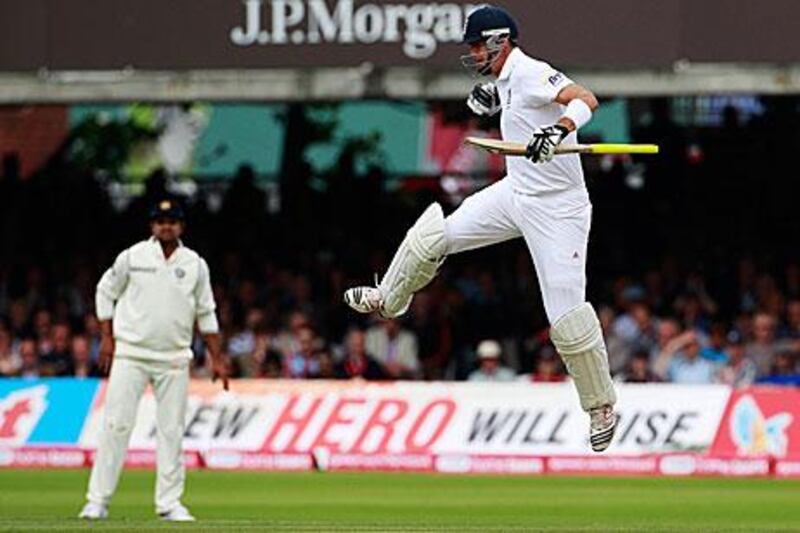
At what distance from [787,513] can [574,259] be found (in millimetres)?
4652

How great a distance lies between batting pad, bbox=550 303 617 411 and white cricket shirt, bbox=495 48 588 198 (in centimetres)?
65

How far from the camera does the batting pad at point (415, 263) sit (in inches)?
465

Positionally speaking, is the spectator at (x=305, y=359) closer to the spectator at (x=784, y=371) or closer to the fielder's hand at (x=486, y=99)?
the spectator at (x=784, y=371)

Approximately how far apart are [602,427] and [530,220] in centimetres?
116

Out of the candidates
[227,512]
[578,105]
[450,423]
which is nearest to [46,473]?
[450,423]

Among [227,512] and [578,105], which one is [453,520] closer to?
[227,512]

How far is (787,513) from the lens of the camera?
15656 mm

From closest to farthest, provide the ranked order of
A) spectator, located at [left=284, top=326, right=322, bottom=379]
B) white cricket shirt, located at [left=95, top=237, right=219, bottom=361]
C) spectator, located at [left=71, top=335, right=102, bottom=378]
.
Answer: white cricket shirt, located at [left=95, top=237, right=219, bottom=361] < spectator, located at [left=284, top=326, right=322, bottom=379] < spectator, located at [left=71, top=335, right=102, bottom=378]

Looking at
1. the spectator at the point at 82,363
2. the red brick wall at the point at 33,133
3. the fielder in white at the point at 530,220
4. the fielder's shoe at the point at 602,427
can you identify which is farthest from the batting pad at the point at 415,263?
the red brick wall at the point at 33,133

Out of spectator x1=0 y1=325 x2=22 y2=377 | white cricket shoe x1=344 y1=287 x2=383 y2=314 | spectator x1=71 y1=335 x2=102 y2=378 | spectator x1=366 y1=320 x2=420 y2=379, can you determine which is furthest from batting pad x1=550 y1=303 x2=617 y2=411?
spectator x1=0 y1=325 x2=22 y2=377

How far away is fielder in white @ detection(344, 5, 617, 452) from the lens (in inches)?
450

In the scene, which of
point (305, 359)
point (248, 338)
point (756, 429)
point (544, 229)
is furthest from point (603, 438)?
point (248, 338)

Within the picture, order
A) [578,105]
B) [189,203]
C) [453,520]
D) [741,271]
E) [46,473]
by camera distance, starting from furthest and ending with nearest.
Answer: [189,203] < [741,271] < [46,473] < [453,520] < [578,105]

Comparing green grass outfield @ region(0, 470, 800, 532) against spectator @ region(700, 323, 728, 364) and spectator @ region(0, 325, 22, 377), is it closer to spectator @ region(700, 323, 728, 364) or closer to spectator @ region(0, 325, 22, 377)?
spectator @ region(700, 323, 728, 364)
